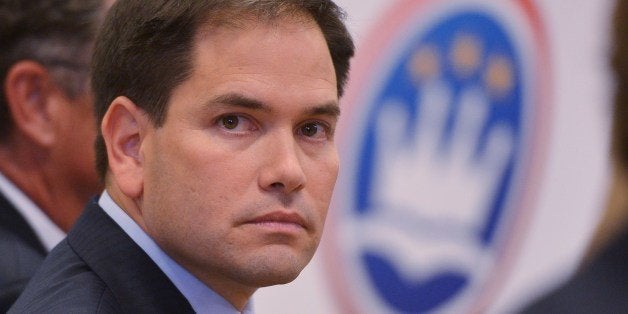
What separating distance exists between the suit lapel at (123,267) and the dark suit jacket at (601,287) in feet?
2.79

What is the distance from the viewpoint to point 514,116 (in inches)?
171

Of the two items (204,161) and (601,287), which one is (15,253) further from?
(601,287)

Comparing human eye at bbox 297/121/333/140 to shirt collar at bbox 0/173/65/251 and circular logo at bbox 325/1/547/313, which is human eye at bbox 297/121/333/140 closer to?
shirt collar at bbox 0/173/65/251

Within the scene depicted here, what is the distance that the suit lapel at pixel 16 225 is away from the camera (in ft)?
9.98

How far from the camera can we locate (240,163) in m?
2.26

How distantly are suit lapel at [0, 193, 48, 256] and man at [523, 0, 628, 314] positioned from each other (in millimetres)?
1695

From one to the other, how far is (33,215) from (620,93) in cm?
178

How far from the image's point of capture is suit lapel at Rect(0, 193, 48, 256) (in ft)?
9.98

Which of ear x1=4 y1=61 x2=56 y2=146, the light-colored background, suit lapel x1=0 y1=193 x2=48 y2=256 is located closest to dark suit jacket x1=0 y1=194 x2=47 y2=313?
suit lapel x1=0 y1=193 x2=48 y2=256

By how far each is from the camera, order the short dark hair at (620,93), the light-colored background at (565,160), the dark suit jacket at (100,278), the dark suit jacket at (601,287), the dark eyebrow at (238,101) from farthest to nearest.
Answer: the light-colored background at (565,160) < the dark eyebrow at (238,101) < the dark suit jacket at (100,278) < the short dark hair at (620,93) < the dark suit jacket at (601,287)

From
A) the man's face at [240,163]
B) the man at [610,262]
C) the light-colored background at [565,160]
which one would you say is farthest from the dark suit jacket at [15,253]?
the light-colored background at [565,160]

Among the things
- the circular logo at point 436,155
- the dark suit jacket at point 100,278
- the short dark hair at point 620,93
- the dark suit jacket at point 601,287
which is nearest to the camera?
the dark suit jacket at point 601,287

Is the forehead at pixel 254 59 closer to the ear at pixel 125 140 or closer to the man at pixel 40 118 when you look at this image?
the ear at pixel 125 140

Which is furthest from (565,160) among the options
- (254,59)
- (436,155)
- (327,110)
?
(254,59)
